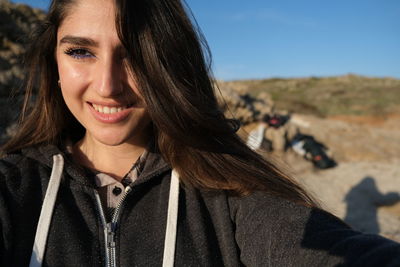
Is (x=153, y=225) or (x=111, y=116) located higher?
(x=111, y=116)

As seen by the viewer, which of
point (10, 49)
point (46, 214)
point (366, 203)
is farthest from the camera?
point (366, 203)

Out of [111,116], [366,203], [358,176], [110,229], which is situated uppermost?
[111,116]

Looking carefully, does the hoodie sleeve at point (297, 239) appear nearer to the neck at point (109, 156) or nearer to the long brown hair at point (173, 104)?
the long brown hair at point (173, 104)

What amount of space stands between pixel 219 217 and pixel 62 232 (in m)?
0.61

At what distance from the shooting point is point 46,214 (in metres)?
1.43

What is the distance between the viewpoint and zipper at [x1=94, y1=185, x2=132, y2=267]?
1426mm

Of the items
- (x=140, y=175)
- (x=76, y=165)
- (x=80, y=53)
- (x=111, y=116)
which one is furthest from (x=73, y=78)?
(x=140, y=175)

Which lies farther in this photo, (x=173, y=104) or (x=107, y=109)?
(x=173, y=104)

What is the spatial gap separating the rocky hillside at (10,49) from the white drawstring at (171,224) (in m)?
3.39

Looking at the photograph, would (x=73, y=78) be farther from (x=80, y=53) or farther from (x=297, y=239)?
(x=297, y=239)

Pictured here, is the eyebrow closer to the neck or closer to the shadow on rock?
the neck

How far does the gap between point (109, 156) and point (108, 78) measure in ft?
1.49

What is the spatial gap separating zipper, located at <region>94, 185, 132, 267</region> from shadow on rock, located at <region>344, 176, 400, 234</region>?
484cm

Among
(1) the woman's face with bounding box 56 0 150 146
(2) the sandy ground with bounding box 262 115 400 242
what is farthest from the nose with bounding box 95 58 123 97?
(2) the sandy ground with bounding box 262 115 400 242
